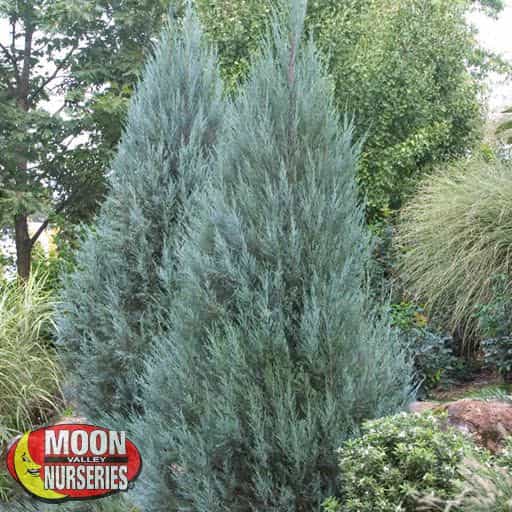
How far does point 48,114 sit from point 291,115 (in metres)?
7.91

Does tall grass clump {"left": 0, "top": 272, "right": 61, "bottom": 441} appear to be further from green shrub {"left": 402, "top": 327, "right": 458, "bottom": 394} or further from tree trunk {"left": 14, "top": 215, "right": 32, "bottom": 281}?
tree trunk {"left": 14, "top": 215, "right": 32, "bottom": 281}

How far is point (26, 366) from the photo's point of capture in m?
5.83

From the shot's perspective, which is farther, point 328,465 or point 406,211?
point 406,211

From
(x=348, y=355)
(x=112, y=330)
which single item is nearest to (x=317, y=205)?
(x=348, y=355)

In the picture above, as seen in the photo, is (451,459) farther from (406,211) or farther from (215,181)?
(406,211)

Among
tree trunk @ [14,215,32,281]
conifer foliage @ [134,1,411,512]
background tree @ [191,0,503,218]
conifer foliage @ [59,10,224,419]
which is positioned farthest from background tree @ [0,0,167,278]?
conifer foliage @ [134,1,411,512]

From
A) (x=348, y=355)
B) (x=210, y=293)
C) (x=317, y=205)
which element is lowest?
(x=348, y=355)

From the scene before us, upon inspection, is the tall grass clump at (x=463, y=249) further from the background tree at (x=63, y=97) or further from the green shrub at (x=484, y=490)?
the background tree at (x=63, y=97)

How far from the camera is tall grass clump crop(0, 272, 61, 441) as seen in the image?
5.53 meters

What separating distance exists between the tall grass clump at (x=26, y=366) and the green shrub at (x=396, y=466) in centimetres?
355

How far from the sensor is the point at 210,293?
2861mm

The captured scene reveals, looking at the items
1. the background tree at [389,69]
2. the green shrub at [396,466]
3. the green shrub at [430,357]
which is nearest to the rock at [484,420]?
the green shrub at [396,466]

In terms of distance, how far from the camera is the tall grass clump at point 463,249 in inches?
230

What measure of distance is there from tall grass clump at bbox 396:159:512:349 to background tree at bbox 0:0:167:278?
4.81 m
